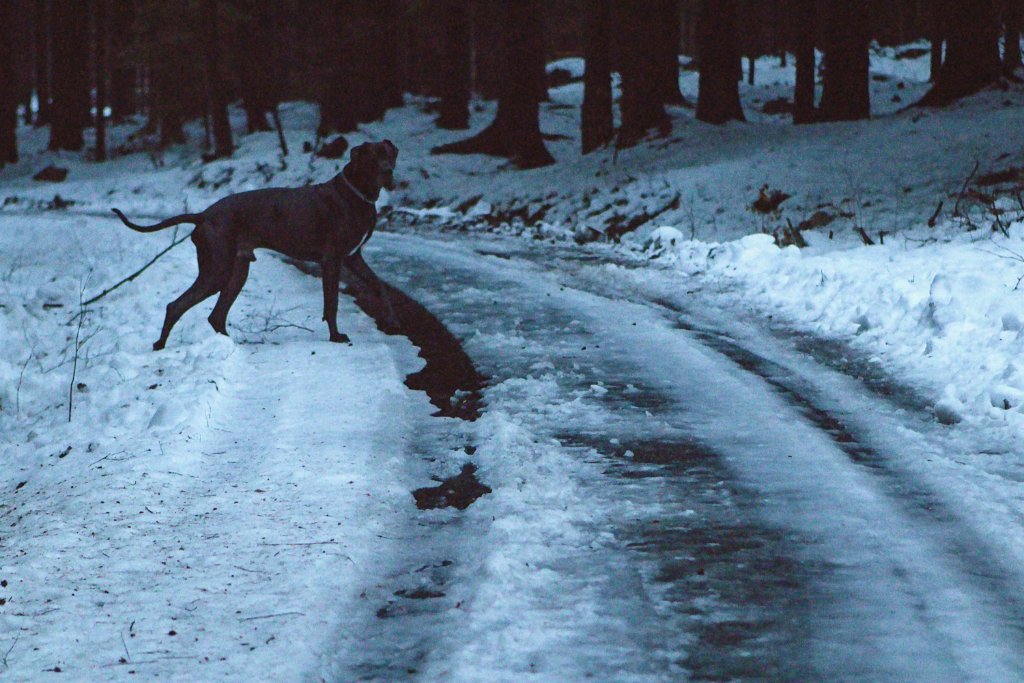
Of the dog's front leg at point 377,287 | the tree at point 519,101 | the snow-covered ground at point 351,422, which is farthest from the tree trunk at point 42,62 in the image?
the dog's front leg at point 377,287

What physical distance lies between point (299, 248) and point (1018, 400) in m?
5.71

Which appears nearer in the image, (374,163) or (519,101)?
(374,163)

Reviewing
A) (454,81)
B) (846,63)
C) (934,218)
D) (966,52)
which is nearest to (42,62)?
(454,81)

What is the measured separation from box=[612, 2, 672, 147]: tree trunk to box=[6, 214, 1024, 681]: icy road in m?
13.4

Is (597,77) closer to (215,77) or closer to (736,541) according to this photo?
(215,77)

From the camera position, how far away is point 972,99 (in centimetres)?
1603

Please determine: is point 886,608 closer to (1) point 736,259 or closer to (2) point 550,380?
(2) point 550,380

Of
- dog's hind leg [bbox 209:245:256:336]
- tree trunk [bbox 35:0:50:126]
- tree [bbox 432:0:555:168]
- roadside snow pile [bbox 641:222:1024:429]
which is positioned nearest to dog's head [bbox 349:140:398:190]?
dog's hind leg [bbox 209:245:256:336]

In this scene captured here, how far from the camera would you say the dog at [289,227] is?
808 cm

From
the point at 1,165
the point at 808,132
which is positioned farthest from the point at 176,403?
the point at 1,165

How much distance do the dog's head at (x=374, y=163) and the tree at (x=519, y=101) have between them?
47.3ft

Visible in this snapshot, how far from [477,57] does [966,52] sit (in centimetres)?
3538

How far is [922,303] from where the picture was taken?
7.48 metres

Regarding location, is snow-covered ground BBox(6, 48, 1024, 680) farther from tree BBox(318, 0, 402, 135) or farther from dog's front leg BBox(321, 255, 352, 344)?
tree BBox(318, 0, 402, 135)
